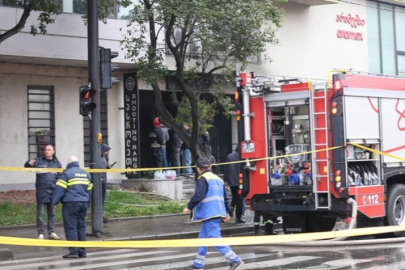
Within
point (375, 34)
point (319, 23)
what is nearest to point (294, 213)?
point (319, 23)

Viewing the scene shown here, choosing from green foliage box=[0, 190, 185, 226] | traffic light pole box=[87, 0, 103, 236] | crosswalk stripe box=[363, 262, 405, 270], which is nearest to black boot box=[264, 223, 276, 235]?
traffic light pole box=[87, 0, 103, 236]

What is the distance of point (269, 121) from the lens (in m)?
15.4

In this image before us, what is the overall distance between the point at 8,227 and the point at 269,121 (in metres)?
6.65

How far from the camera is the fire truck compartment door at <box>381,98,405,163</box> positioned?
50.1ft

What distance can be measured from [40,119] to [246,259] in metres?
13.0

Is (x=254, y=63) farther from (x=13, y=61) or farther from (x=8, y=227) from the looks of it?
(x=8, y=227)

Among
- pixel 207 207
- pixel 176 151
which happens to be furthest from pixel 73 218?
pixel 176 151

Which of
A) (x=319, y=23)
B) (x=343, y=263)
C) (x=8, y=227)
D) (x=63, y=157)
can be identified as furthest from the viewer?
(x=319, y=23)

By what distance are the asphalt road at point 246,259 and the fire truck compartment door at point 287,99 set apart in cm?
279

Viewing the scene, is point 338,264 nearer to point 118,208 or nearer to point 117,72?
point 118,208

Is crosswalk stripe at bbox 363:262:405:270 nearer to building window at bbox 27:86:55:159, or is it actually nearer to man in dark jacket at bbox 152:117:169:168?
building window at bbox 27:86:55:159

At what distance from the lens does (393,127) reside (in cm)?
1545

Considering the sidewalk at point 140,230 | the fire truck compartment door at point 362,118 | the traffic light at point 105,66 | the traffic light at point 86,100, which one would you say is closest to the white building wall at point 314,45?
the sidewalk at point 140,230

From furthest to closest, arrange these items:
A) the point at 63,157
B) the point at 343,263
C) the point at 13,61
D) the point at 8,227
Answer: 1. the point at 63,157
2. the point at 13,61
3. the point at 8,227
4. the point at 343,263
